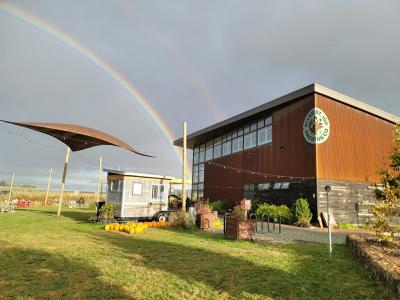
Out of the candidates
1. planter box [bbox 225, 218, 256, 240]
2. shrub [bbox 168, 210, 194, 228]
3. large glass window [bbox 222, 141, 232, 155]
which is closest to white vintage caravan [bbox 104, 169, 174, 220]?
shrub [bbox 168, 210, 194, 228]

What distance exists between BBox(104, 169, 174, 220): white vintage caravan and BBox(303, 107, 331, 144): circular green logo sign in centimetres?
1000

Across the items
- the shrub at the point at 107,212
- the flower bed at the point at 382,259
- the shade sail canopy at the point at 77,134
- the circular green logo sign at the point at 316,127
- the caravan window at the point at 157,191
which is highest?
the circular green logo sign at the point at 316,127

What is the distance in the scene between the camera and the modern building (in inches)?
775

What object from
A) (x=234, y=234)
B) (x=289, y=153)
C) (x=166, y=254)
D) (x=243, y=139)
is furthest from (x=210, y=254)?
(x=243, y=139)

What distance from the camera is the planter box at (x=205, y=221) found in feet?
50.2

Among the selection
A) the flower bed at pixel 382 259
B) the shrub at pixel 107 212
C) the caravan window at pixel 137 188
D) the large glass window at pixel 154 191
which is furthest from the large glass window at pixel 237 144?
the flower bed at pixel 382 259

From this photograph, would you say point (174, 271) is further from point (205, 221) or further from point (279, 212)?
point (279, 212)

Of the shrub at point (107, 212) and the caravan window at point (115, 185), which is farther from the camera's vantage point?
the caravan window at point (115, 185)

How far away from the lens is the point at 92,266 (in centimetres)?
690

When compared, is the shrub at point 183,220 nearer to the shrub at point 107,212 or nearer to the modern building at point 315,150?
the shrub at point 107,212

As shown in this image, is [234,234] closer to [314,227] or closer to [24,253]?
[24,253]

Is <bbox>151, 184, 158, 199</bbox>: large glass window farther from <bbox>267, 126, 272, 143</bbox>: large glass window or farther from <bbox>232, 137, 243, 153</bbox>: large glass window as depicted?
<bbox>232, 137, 243, 153</bbox>: large glass window

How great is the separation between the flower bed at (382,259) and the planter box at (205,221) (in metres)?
7.75

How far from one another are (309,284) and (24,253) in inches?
293
